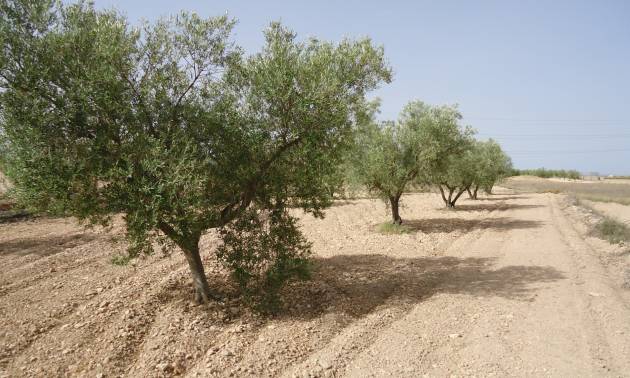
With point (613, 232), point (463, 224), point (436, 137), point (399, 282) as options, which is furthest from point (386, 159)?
Result: point (613, 232)

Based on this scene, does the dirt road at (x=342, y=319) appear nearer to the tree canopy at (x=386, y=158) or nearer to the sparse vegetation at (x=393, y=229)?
the sparse vegetation at (x=393, y=229)

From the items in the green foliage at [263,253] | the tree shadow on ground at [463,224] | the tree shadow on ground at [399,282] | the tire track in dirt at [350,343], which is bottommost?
the tire track in dirt at [350,343]

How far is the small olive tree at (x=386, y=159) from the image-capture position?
81.2 ft

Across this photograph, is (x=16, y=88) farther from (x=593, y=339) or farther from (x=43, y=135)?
(x=593, y=339)

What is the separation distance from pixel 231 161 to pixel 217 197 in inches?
40.9

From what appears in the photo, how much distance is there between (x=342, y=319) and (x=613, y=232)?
20284mm

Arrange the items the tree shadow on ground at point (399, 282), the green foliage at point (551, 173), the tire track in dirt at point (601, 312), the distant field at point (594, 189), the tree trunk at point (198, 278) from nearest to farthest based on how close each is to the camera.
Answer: the tire track in dirt at point (601, 312) < the tree trunk at point (198, 278) < the tree shadow on ground at point (399, 282) < the distant field at point (594, 189) < the green foliage at point (551, 173)

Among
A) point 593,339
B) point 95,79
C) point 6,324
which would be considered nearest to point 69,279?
point 6,324

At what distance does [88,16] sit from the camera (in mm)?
10086

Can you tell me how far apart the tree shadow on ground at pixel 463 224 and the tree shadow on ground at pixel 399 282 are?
8835mm

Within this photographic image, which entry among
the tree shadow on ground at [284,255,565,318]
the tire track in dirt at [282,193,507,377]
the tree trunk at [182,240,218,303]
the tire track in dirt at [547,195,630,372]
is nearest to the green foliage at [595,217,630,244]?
the tire track in dirt at [547,195,630,372]

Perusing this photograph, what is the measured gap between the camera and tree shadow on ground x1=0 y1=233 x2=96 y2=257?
62.3ft

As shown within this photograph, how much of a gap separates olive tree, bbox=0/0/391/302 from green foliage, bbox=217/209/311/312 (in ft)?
0.32

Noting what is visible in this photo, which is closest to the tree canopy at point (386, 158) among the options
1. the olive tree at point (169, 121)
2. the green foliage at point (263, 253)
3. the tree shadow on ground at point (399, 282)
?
the tree shadow on ground at point (399, 282)
